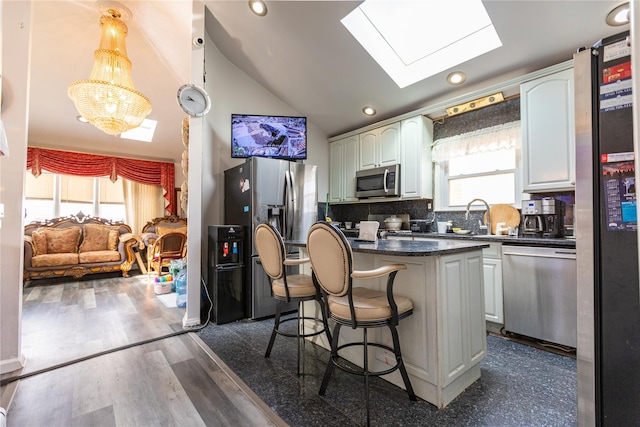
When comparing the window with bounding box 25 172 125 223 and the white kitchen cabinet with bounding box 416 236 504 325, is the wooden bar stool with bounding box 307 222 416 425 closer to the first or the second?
the white kitchen cabinet with bounding box 416 236 504 325

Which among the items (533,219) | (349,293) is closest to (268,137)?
(349,293)

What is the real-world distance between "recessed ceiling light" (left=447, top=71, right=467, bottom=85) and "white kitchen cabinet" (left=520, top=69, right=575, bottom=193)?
0.59 m

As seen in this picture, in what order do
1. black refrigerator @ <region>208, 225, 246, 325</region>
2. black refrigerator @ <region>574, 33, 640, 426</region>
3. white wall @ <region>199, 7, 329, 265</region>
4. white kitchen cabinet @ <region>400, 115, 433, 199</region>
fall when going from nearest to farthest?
black refrigerator @ <region>574, 33, 640, 426</region> → black refrigerator @ <region>208, 225, 246, 325</region> → white wall @ <region>199, 7, 329, 265</region> → white kitchen cabinet @ <region>400, 115, 433, 199</region>

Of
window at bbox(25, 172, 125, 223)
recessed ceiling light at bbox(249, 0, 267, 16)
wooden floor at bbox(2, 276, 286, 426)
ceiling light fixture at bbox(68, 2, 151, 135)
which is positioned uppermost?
recessed ceiling light at bbox(249, 0, 267, 16)

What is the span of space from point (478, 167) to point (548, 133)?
2.81 ft

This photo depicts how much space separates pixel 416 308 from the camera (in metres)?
1.62

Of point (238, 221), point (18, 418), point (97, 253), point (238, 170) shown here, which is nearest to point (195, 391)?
point (18, 418)

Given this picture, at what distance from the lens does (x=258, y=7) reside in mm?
2879

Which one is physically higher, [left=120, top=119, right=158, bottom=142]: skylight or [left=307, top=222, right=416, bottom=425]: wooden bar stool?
[left=120, top=119, right=158, bottom=142]: skylight

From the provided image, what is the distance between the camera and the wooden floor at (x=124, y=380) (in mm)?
1512

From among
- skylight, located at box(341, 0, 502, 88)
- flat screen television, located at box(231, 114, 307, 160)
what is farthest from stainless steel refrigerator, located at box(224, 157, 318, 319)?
skylight, located at box(341, 0, 502, 88)

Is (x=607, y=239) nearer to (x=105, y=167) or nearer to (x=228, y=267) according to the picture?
(x=228, y=267)

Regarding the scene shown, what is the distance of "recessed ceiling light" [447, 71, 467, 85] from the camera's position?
10.0 feet

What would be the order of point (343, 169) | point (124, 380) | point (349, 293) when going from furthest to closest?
point (343, 169), point (124, 380), point (349, 293)
